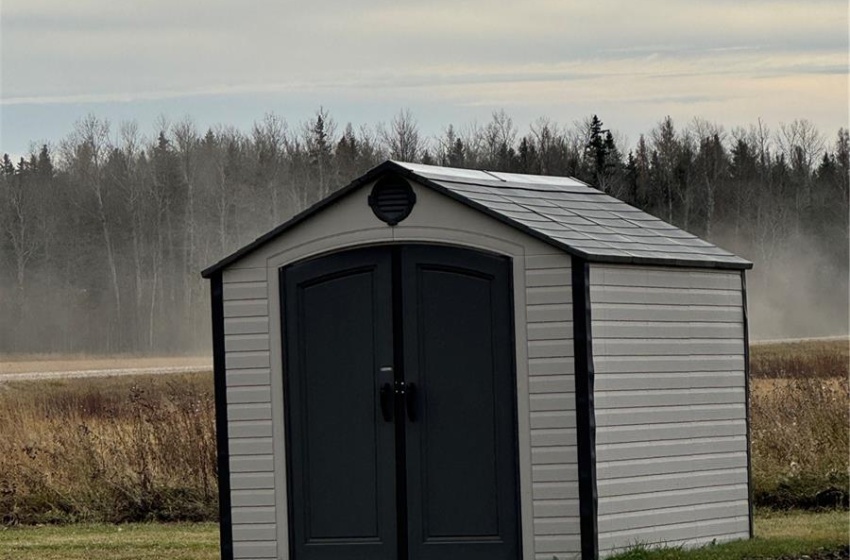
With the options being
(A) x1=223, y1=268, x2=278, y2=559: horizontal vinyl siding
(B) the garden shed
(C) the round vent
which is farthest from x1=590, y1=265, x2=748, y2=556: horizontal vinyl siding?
(A) x1=223, y1=268, x2=278, y2=559: horizontal vinyl siding

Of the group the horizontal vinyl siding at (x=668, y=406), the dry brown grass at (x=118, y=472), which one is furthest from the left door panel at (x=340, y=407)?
the dry brown grass at (x=118, y=472)

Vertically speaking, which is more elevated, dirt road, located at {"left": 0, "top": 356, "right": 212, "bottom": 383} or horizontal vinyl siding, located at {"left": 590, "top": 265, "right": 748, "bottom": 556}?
horizontal vinyl siding, located at {"left": 590, "top": 265, "right": 748, "bottom": 556}

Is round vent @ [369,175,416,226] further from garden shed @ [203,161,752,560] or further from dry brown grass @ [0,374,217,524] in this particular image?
dry brown grass @ [0,374,217,524]

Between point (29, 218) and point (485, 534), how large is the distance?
2404 inches

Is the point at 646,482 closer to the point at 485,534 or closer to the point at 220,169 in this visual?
the point at 485,534

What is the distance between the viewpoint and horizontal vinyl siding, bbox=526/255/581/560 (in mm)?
10781

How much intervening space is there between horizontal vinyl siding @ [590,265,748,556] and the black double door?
0.68m

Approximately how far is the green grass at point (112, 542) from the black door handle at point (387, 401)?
2.86 m

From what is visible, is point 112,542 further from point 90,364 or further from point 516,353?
point 90,364

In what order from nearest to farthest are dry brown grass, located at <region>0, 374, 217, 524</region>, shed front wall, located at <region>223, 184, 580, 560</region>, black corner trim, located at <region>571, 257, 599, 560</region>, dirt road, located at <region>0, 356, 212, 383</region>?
black corner trim, located at <region>571, 257, 599, 560</region>, shed front wall, located at <region>223, 184, 580, 560</region>, dry brown grass, located at <region>0, 374, 217, 524</region>, dirt road, located at <region>0, 356, 212, 383</region>

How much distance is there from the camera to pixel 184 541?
14484 millimetres

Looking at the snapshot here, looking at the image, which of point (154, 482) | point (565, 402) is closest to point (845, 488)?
point (565, 402)

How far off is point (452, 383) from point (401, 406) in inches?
15.4

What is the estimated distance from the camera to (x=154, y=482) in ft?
54.7
